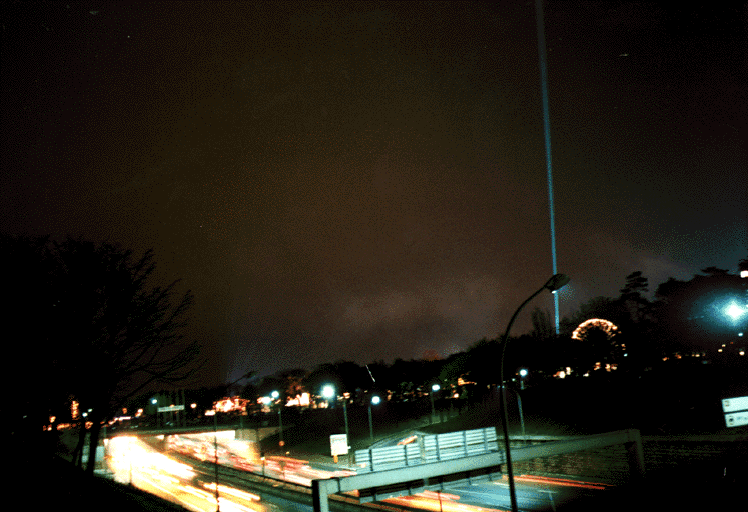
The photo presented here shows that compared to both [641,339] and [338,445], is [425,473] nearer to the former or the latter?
[338,445]

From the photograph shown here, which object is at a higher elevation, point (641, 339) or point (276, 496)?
point (641, 339)

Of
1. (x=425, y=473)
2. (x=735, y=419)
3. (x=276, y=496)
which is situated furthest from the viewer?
(x=276, y=496)

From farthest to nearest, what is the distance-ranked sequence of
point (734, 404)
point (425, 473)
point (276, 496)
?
point (276, 496)
point (425, 473)
point (734, 404)

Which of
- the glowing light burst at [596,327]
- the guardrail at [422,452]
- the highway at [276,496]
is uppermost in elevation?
the glowing light burst at [596,327]

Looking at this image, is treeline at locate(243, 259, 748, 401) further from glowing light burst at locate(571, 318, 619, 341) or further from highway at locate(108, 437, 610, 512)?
highway at locate(108, 437, 610, 512)

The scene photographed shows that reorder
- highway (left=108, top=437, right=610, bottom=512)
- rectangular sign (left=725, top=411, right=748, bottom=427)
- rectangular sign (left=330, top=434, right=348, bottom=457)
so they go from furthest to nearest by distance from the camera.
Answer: rectangular sign (left=330, top=434, right=348, bottom=457) → highway (left=108, top=437, right=610, bottom=512) → rectangular sign (left=725, top=411, right=748, bottom=427)

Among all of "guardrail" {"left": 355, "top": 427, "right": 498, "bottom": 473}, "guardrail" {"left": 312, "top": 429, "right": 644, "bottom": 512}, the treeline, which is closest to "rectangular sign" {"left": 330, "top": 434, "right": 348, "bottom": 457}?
"guardrail" {"left": 355, "top": 427, "right": 498, "bottom": 473}

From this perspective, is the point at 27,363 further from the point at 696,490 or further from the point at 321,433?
the point at 321,433

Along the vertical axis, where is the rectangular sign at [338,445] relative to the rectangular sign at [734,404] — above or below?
below

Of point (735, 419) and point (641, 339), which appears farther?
point (641, 339)

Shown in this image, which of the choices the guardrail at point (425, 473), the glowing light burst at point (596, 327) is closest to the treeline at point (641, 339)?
the glowing light burst at point (596, 327)

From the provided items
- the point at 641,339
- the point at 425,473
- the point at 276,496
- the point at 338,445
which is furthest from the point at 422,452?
the point at 641,339

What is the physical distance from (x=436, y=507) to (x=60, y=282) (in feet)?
91.6

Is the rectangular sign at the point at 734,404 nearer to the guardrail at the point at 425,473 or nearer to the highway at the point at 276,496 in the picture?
the guardrail at the point at 425,473
